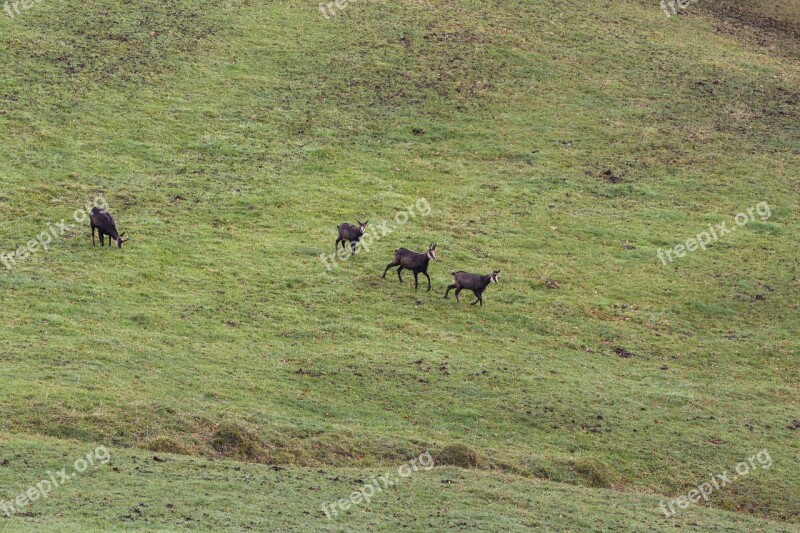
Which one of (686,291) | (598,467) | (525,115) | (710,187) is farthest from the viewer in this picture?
(525,115)

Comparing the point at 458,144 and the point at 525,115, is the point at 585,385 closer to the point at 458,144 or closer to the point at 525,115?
the point at 458,144

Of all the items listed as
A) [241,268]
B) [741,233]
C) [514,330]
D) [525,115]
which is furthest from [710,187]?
[241,268]

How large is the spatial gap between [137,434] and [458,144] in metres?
32.0

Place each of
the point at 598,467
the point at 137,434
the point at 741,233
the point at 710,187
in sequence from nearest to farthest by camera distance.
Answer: the point at 137,434, the point at 598,467, the point at 741,233, the point at 710,187

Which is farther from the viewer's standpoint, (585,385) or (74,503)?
(585,385)

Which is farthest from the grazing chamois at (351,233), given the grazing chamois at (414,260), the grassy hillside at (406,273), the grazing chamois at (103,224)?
the grazing chamois at (103,224)

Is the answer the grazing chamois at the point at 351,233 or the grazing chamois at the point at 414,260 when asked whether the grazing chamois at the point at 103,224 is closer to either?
the grazing chamois at the point at 351,233

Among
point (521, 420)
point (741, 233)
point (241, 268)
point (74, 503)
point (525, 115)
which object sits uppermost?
point (525, 115)

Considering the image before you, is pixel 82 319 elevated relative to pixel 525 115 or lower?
lower

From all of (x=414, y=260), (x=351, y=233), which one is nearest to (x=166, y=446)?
(x=414, y=260)

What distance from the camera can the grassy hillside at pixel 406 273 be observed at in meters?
25.9

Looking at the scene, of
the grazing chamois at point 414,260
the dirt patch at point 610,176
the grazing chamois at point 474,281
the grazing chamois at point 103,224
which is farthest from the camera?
the dirt patch at point 610,176

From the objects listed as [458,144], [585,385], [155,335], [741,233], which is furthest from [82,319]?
[741,233]

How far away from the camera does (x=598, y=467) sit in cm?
2789
